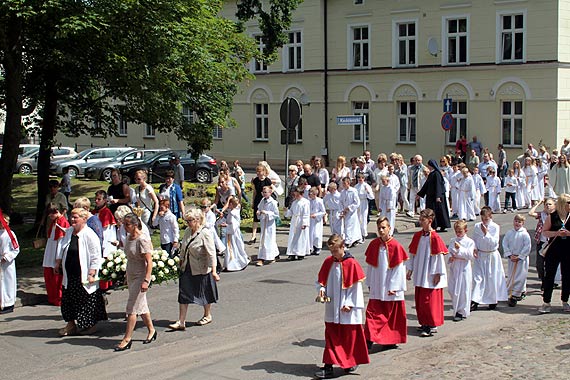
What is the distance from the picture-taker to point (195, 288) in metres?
11.7

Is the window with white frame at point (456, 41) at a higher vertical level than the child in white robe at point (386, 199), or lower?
higher

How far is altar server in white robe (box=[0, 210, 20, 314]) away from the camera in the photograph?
43.2 ft

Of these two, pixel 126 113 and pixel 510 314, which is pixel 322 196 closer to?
pixel 126 113

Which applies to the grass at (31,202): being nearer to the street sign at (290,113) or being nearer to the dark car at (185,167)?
the street sign at (290,113)

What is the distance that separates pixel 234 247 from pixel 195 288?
4980 mm

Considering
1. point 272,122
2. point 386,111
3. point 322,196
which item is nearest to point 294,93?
point 272,122

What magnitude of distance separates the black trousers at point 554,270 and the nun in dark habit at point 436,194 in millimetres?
7695

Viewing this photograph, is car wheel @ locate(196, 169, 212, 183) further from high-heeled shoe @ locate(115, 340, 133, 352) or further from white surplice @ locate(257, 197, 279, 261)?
high-heeled shoe @ locate(115, 340, 133, 352)

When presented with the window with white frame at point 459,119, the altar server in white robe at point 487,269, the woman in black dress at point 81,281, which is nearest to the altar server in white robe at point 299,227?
the altar server in white robe at point 487,269

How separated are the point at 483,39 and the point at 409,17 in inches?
160

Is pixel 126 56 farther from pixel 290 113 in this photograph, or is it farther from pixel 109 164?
pixel 109 164

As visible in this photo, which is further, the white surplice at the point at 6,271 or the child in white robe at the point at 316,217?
the child in white robe at the point at 316,217

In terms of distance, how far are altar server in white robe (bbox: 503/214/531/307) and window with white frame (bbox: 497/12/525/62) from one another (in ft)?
79.2

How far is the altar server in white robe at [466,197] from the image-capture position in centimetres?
2314
